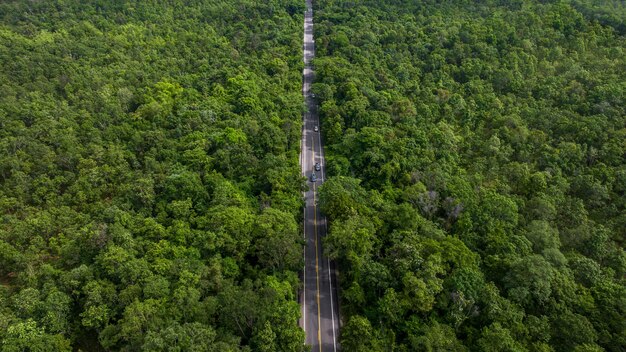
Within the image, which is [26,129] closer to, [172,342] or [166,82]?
[166,82]

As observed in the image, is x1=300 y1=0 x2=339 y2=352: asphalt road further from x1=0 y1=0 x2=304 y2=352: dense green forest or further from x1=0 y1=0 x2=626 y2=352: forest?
x1=0 y1=0 x2=304 y2=352: dense green forest

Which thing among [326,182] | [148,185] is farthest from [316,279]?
[148,185]

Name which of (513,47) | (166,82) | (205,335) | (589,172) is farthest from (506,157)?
(166,82)

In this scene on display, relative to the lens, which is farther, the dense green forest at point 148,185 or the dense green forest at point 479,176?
the dense green forest at point 479,176

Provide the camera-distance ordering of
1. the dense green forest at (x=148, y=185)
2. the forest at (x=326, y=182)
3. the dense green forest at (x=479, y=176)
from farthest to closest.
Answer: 1. the dense green forest at (x=479, y=176)
2. the forest at (x=326, y=182)
3. the dense green forest at (x=148, y=185)

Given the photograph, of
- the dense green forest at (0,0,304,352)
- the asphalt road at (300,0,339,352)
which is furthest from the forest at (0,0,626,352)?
the asphalt road at (300,0,339,352)

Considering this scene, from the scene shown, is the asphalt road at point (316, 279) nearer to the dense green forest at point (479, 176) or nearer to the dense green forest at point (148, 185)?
the dense green forest at point (479, 176)

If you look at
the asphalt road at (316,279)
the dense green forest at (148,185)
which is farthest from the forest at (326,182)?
the asphalt road at (316,279)
